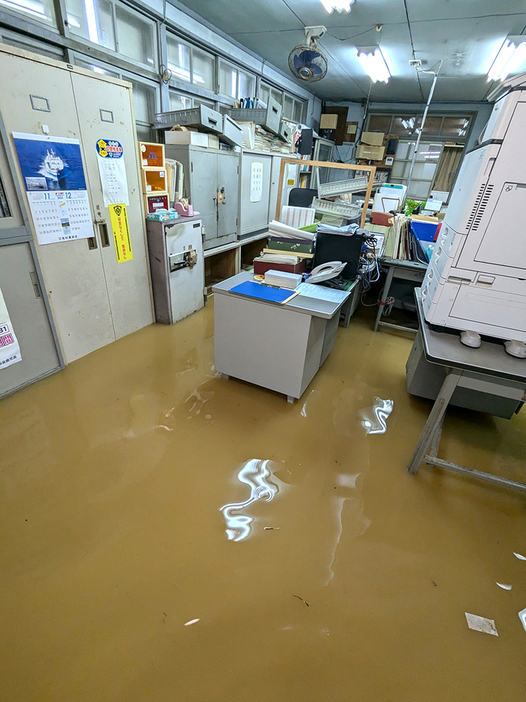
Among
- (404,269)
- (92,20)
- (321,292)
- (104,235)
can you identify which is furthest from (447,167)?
(104,235)

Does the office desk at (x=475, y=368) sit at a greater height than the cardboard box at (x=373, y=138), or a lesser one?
lesser

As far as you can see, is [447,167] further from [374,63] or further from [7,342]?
[7,342]

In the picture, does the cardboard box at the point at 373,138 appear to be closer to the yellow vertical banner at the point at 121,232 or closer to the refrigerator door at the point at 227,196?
the refrigerator door at the point at 227,196

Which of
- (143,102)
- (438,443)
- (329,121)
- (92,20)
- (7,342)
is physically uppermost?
(329,121)

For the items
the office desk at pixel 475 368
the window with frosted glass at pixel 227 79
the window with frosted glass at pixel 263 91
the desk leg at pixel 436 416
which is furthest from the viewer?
the window with frosted glass at pixel 263 91

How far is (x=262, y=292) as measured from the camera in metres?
2.08

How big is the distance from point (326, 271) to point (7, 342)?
82.9 inches

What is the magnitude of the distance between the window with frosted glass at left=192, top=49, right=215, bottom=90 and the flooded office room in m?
0.04

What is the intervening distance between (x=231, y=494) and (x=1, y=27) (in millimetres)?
3385

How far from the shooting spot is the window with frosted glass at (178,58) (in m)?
3.53

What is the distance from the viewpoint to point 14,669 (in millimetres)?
1054

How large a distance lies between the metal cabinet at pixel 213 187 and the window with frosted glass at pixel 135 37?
3.52 ft

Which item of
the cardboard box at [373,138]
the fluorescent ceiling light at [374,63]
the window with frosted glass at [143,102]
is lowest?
the window with frosted glass at [143,102]

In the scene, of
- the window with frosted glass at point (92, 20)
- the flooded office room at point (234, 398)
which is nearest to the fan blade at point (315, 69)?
the flooded office room at point (234, 398)
